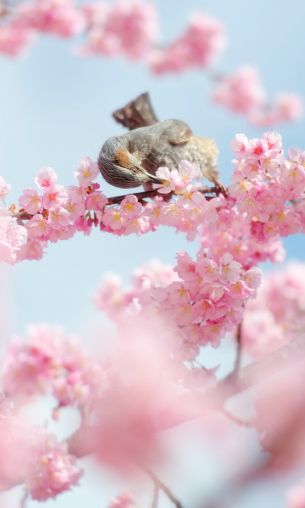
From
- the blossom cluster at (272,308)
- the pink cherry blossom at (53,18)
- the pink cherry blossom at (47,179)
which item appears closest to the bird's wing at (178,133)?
the pink cherry blossom at (47,179)

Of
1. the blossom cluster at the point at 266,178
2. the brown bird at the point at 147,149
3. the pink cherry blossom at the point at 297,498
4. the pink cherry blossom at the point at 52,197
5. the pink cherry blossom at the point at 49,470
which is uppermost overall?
the brown bird at the point at 147,149

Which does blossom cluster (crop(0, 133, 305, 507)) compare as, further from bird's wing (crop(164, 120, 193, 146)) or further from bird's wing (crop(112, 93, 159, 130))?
bird's wing (crop(112, 93, 159, 130))

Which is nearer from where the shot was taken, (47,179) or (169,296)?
(47,179)

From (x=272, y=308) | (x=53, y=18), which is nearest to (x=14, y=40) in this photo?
(x=53, y=18)

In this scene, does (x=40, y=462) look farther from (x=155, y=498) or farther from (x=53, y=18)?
(x=53, y=18)

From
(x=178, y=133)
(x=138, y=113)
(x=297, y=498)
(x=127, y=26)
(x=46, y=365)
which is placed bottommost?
(x=297, y=498)

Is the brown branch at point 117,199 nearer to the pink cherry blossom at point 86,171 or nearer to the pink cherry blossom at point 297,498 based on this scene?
the pink cherry blossom at point 86,171

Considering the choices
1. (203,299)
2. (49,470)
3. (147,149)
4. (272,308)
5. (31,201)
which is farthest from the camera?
(272,308)
